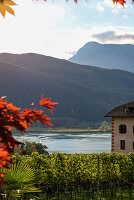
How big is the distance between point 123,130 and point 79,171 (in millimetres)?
22766

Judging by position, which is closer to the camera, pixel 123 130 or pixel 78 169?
pixel 78 169

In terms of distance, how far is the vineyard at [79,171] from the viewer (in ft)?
56.5

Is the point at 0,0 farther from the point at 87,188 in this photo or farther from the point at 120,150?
the point at 120,150

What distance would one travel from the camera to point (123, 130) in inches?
1572

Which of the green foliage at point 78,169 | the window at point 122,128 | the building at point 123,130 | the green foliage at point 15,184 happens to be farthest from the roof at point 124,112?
the green foliage at point 15,184

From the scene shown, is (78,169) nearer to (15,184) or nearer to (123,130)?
(15,184)

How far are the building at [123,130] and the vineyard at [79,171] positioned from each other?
20866 millimetres

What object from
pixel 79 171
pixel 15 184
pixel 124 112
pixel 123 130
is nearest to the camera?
pixel 15 184

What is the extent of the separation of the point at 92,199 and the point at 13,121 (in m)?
15.6

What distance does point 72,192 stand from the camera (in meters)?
18.1

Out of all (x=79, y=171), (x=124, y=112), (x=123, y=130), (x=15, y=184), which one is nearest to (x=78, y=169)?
(x=79, y=171)

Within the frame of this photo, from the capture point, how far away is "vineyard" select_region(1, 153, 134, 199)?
17.2 metres

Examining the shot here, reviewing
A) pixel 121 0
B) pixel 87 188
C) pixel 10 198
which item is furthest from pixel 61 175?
pixel 121 0

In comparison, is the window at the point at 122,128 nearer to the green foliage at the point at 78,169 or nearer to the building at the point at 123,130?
the building at the point at 123,130
